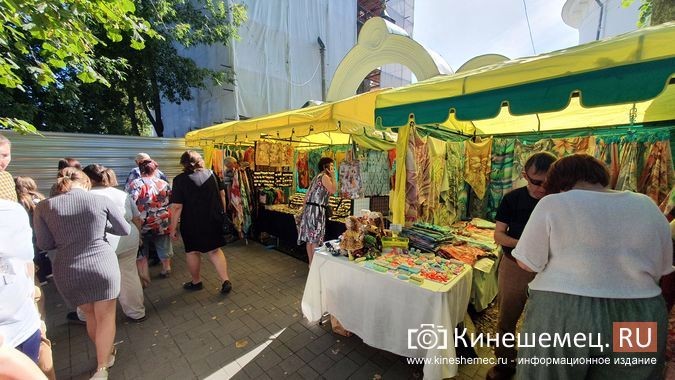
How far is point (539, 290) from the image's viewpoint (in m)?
1.37

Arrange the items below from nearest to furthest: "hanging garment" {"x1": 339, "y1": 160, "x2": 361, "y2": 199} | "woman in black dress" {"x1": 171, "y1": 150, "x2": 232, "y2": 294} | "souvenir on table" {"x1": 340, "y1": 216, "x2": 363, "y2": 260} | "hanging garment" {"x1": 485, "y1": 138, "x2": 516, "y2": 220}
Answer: "souvenir on table" {"x1": 340, "y1": 216, "x2": 363, "y2": 260}, "woman in black dress" {"x1": 171, "y1": 150, "x2": 232, "y2": 294}, "hanging garment" {"x1": 339, "y1": 160, "x2": 361, "y2": 199}, "hanging garment" {"x1": 485, "y1": 138, "x2": 516, "y2": 220}

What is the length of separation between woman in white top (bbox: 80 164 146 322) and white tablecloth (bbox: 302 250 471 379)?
2074mm

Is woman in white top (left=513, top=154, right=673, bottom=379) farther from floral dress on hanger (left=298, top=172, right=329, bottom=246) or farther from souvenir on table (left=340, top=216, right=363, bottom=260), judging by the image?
floral dress on hanger (left=298, top=172, right=329, bottom=246)

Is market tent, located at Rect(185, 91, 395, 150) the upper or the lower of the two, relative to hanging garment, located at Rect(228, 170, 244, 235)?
upper

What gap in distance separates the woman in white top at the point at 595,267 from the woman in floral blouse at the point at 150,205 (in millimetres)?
4380

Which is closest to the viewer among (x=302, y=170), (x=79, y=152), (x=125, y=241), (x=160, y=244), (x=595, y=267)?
(x=595, y=267)

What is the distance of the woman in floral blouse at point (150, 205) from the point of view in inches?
143

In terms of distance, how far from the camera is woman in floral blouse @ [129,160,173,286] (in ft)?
12.0

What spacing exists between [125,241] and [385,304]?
9.43 feet

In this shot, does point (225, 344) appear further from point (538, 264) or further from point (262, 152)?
point (262, 152)

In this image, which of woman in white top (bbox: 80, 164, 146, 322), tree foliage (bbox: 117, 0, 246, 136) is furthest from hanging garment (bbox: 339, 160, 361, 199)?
tree foliage (bbox: 117, 0, 246, 136)

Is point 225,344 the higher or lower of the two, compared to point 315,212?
lower

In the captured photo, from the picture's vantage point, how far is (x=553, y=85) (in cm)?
176

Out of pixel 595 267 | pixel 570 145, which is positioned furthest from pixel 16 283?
pixel 570 145
